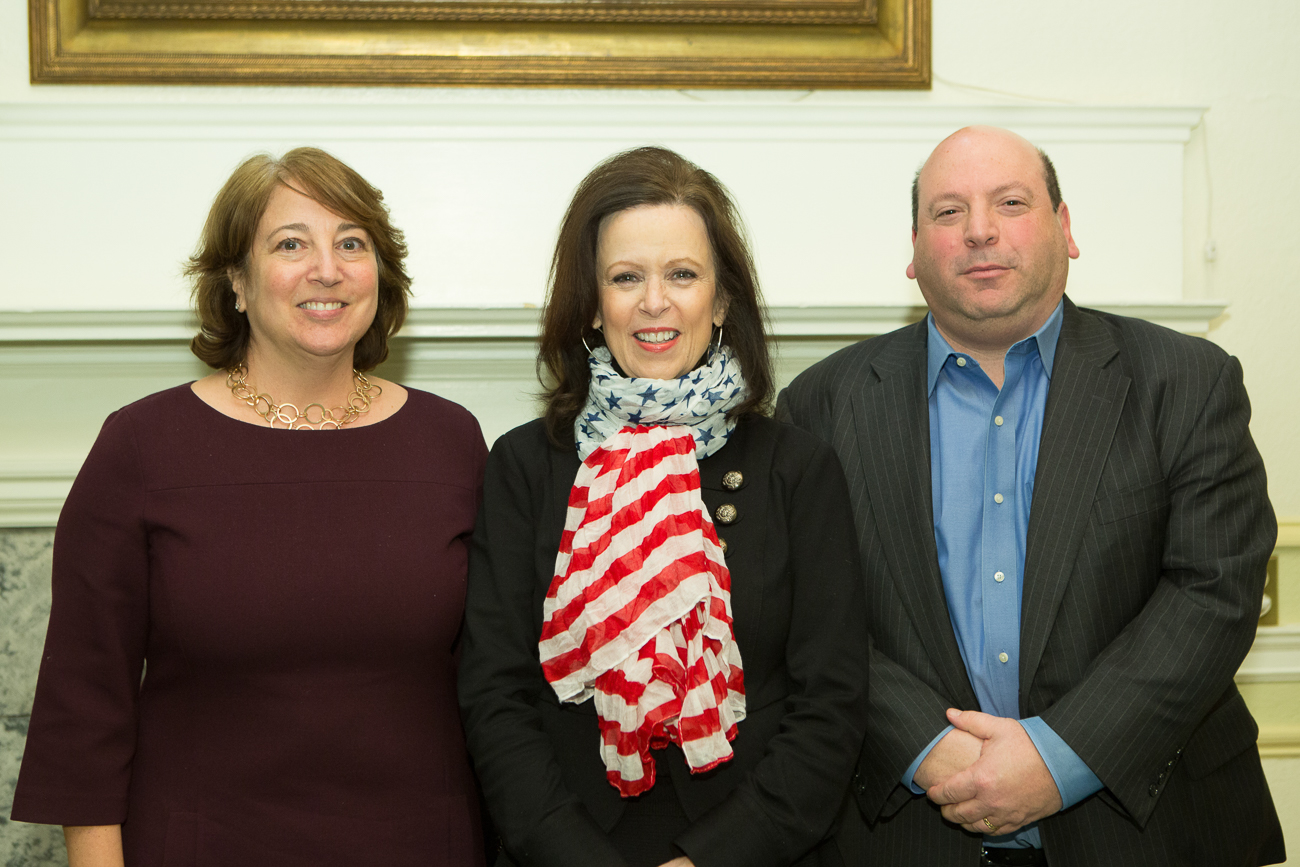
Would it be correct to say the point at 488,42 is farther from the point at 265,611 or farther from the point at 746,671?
the point at 746,671

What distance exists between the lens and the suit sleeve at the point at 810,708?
1389mm

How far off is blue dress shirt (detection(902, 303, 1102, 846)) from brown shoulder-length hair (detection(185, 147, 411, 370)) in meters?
1.00

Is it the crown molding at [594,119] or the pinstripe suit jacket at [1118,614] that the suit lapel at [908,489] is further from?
the crown molding at [594,119]

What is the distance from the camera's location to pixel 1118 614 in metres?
1.61

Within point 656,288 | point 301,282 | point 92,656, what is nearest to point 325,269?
point 301,282

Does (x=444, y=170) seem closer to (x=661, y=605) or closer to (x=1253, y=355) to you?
(x=661, y=605)

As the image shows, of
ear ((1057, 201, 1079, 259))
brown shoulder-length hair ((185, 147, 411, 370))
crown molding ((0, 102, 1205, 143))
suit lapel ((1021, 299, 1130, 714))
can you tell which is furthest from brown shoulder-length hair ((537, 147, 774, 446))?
crown molding ((0, 102, 1205, 143))

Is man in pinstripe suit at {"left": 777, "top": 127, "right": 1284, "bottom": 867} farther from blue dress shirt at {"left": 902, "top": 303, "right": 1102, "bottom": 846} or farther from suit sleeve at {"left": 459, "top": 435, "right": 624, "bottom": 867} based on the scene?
suit sleeve at {"left": 459, "top": 435, "right": 624, "bottom": 867}

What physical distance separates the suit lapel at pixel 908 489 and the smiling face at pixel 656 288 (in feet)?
1.28

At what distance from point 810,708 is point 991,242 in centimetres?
83

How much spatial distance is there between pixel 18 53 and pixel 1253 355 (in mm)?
2924

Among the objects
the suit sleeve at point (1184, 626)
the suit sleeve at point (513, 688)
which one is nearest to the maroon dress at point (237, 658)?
the suit sleeve at point (513, 688)

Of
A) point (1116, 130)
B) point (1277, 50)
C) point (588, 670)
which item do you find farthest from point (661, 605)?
point (1277, 50)

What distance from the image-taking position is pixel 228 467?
158cm
